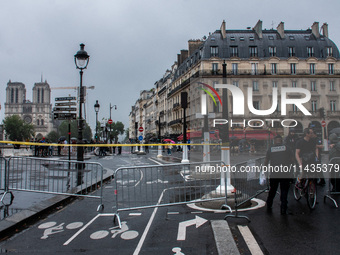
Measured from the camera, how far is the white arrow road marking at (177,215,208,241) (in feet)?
15.0

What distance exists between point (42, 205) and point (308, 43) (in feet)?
152

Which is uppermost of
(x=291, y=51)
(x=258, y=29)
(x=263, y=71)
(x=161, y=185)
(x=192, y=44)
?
(x=192, y=44)

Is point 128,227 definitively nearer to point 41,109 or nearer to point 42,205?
point 42,205

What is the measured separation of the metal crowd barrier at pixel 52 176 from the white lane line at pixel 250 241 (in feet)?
12.2

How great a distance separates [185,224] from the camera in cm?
524

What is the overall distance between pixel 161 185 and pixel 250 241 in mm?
2223

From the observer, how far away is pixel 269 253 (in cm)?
382

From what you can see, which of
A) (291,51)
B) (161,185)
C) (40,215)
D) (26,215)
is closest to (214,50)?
(291,51)

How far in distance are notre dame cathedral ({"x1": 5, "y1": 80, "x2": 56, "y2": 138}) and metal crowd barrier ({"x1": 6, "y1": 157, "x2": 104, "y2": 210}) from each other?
422 feet

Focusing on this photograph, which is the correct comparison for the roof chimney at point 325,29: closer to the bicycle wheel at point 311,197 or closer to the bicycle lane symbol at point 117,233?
the bicycle wheel at point 311,197

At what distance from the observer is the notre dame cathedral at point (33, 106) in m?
128

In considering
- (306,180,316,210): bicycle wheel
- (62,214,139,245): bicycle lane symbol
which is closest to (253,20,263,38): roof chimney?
(306,180,316,210): bicycle wheel

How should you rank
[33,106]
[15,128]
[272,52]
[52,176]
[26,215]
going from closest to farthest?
[26,215], [52,176], [272,52], [15,128], [33,106]

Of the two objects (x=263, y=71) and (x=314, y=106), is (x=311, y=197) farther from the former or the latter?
(x=263, y=71)
